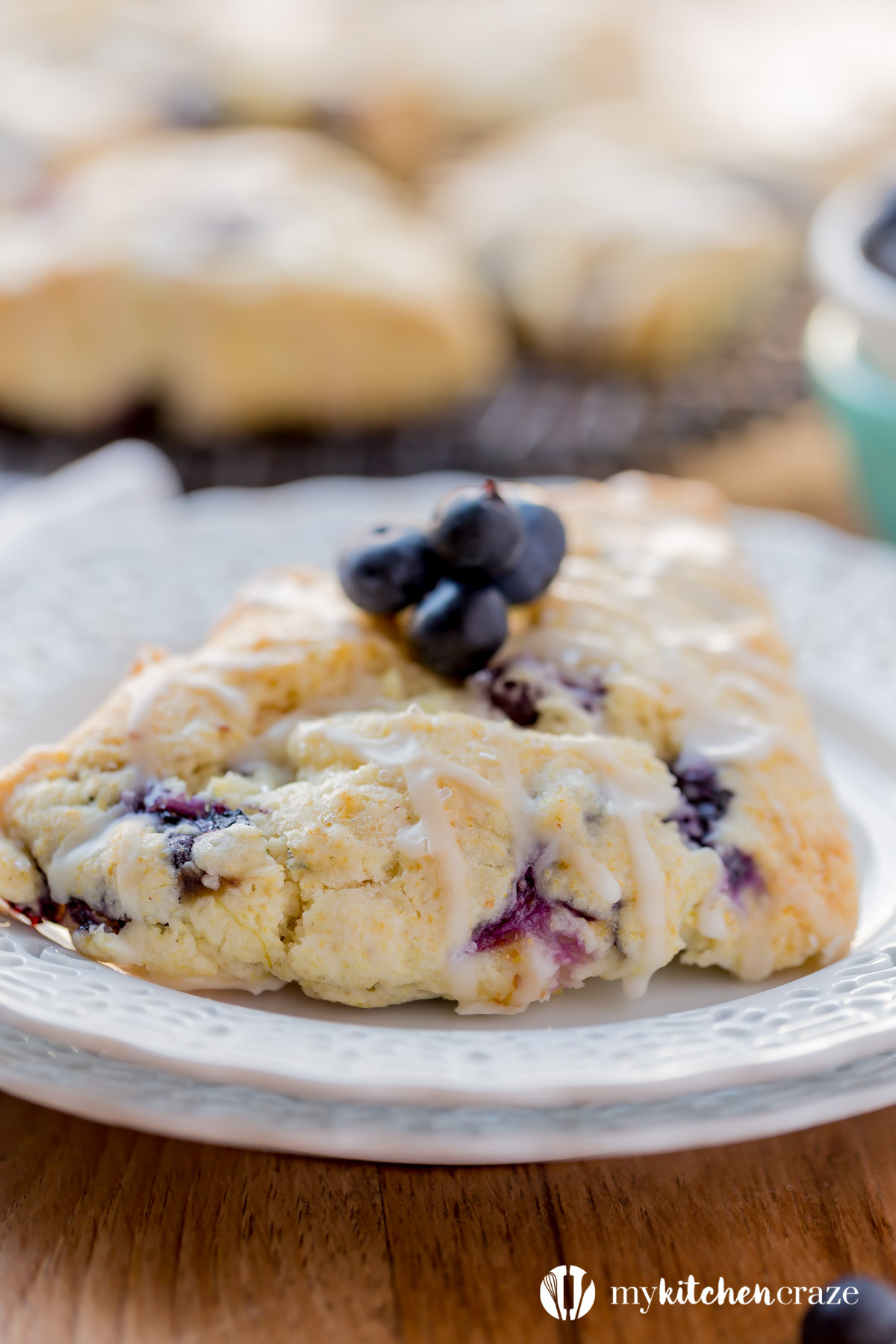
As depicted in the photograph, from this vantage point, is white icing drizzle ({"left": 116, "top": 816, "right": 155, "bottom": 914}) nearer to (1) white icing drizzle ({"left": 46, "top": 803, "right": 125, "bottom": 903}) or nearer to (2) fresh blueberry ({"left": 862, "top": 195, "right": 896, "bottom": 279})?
(1) white icing drizzle ({"left": 46, "top": 803, "right": 125, "bottom": 903})

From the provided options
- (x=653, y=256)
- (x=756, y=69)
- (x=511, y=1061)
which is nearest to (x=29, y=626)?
(x=511, y=1061)

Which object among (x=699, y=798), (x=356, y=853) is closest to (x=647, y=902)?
(x=699, y=798)

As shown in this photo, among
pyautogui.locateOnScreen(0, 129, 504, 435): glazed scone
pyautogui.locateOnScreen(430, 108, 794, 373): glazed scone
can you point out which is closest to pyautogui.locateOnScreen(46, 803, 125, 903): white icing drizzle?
pyautogui.locateOnScreen(0, 129, 504, 435): glazed scone

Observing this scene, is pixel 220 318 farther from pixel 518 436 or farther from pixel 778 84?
pixel 778 84

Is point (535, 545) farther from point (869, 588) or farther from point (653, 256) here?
point (653, 256)

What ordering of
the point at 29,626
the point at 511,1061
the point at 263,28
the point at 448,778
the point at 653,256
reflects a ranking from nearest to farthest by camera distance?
the point at 511,1061 < the point at 448,778 < the point at 29,626 < the point at 653,256 < the point at 263,28
